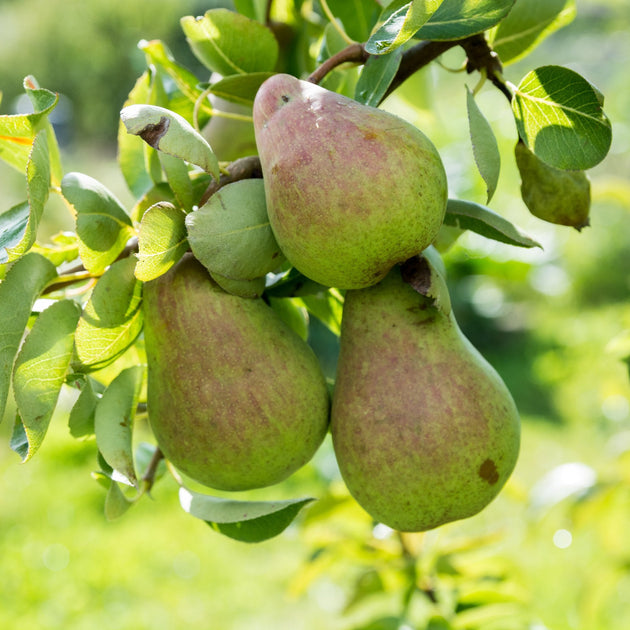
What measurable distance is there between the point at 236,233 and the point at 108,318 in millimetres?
100

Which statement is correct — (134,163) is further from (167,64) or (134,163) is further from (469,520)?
(469,520)

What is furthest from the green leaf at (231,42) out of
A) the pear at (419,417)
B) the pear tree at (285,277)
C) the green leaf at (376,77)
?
the pear at (419,417)

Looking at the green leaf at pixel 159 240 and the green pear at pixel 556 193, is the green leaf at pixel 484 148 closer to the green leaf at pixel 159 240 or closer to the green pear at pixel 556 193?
the green pear at pixel 556 193

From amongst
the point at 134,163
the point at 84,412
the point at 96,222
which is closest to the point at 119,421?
the point at 84,412

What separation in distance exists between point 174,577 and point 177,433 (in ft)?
6.75

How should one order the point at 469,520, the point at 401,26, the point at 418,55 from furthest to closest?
the point at 469,520
the point at 418,55
the point at 401,26

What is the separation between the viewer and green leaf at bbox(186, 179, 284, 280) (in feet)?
1.59

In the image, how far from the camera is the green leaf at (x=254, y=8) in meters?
0.71

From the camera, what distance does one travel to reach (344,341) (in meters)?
0.59

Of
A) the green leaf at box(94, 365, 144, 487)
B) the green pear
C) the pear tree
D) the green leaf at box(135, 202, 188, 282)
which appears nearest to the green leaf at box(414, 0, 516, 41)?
the pear tree

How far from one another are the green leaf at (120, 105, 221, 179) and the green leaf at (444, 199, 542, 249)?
0.18m

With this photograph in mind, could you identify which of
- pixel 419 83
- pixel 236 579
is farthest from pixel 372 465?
pixel 236 579

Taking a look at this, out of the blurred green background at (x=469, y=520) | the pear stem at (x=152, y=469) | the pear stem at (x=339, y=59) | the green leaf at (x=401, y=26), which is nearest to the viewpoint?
the green leaf at (x=401, y=26)

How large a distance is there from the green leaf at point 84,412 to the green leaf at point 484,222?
0.90 ft
